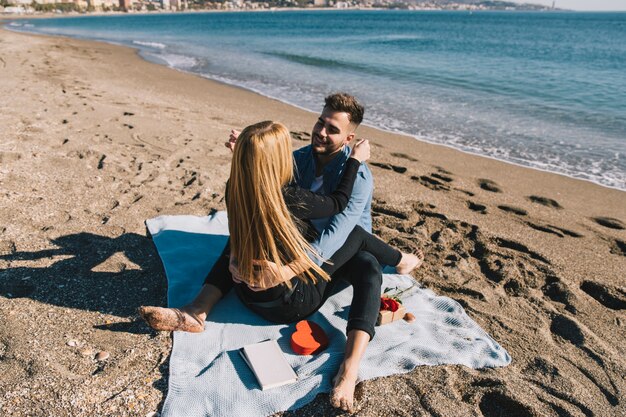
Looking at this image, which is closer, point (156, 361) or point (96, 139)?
point (156, 361)

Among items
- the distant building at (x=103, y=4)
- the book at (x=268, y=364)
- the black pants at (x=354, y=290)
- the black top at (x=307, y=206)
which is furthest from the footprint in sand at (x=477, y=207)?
the distant building at (x=103, y=4)

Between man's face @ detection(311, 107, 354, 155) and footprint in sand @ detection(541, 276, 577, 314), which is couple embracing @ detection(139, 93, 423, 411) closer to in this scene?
man's face @ detection(311, 107, 354, 155)

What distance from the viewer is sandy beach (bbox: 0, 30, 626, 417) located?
8.77 feet

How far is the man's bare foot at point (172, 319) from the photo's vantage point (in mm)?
2875

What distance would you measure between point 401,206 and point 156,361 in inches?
129

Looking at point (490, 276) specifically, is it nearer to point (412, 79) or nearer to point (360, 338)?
point (360, 338)

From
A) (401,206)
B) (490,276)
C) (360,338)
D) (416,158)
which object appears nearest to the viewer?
(360,338)

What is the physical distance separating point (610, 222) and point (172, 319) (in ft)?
16.1

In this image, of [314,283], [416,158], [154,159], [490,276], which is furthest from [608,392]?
[154,159]

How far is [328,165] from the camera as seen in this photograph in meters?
3.59

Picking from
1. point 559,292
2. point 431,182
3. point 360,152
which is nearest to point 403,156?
point 431,182

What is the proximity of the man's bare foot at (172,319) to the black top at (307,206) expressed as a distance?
0.31 m

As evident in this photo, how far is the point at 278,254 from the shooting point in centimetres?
280

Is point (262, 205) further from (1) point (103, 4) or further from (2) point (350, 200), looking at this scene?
(1) point (103, 4)
